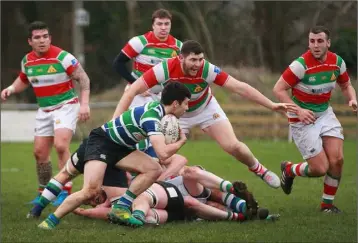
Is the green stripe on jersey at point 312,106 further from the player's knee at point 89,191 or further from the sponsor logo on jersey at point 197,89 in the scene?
the player's knee at point 89,191

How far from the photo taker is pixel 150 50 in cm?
1109

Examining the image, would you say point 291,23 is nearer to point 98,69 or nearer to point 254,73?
point 254,73

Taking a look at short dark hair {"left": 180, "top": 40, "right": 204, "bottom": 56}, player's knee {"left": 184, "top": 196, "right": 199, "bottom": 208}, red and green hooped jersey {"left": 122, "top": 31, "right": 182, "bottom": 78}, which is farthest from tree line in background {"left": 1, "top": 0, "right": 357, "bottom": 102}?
player's knee {"left": 184, "top": 196, "right": 199, "bottom": 208}

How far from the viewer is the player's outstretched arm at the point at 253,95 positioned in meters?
8.73

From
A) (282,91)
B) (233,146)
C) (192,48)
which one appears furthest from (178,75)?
(282,91)

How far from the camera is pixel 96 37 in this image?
33.6 m

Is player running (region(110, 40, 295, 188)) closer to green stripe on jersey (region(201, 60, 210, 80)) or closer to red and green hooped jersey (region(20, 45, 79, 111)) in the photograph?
green stripe on jersey (region(201, 60, 210, 80))

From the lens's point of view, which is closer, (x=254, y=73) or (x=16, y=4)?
(x=254, y=73)

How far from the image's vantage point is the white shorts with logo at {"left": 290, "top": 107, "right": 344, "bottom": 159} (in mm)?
9516

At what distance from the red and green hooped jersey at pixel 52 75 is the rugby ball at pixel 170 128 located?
2.69m

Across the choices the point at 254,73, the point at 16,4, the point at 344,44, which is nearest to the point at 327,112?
the point at 344,44

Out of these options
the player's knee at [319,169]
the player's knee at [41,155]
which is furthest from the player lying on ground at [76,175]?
the player's knee at [319,169]

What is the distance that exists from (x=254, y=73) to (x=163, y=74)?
14.1 meters

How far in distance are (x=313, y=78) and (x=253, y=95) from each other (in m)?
0.84
